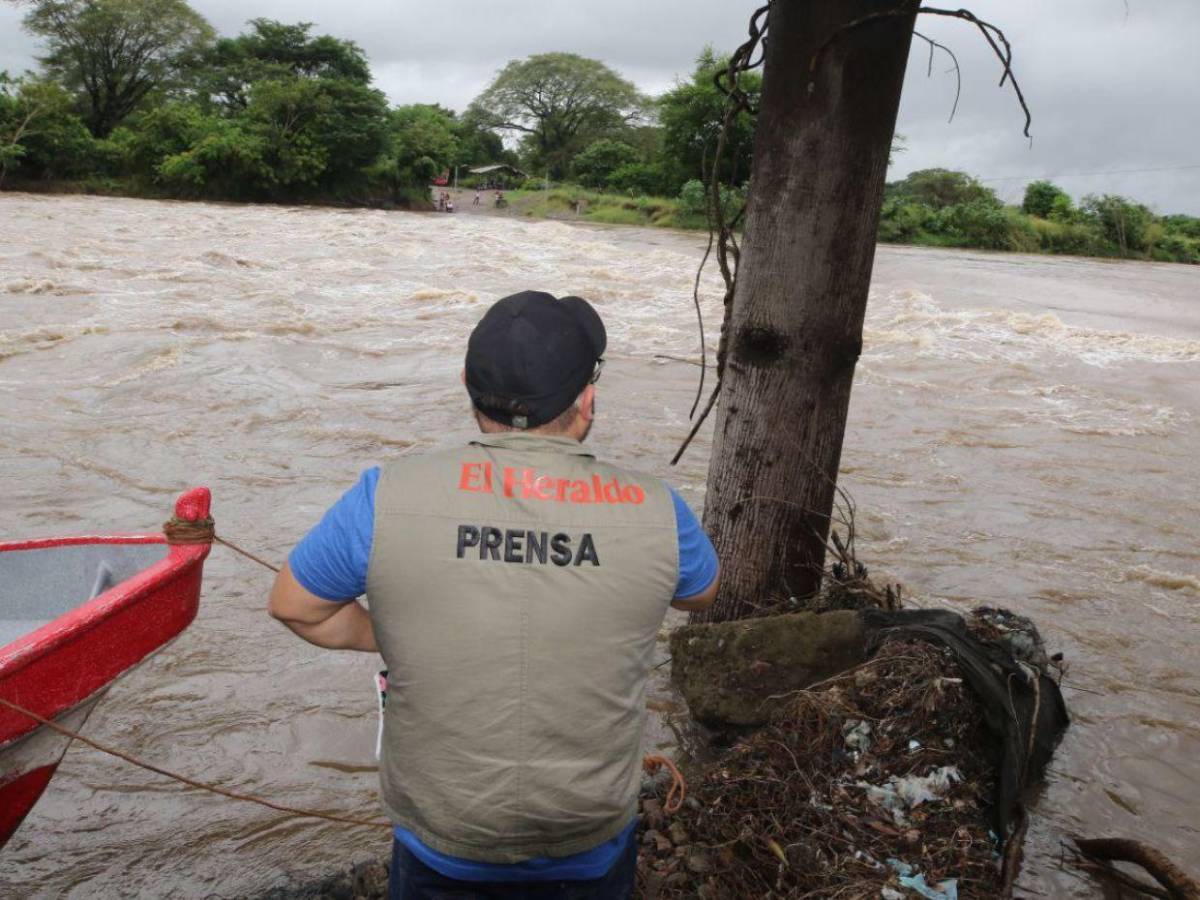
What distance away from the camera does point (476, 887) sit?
63.1 inches

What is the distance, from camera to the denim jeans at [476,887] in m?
1.60

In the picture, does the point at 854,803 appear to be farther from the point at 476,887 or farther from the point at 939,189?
the point at 939,189

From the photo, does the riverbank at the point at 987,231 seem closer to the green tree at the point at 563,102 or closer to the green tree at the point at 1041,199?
the green tree at the point at 1041,199

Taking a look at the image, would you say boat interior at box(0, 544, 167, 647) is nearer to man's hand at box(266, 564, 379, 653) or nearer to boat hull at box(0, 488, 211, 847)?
boat hull at box(0, 488, 211, 847)

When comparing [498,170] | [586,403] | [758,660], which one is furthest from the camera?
[498,170]

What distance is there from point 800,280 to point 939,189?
4860 cm

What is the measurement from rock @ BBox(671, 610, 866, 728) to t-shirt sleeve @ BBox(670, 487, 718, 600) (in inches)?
60.6

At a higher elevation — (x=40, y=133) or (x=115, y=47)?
(x=115, y=47)

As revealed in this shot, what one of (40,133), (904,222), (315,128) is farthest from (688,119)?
(40,133)

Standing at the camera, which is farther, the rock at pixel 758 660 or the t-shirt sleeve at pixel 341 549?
the rock at pixel 758 660

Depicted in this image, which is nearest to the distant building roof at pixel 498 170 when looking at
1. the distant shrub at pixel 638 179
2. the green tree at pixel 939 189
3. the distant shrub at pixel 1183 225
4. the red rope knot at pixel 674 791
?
the distant shrub at pixel 638 179

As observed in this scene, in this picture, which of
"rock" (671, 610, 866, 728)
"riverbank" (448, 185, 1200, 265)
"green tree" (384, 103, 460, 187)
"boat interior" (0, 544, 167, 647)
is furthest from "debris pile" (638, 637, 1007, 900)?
"green tree" (384, 103, 460, 187)

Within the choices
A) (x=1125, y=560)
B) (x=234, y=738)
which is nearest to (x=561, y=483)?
(x=234, y=738)

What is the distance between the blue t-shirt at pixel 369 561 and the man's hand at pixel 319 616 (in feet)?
0.08
